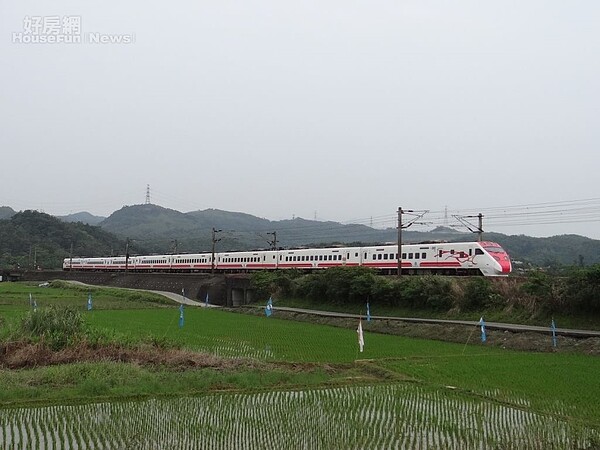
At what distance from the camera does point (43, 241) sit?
361 ft

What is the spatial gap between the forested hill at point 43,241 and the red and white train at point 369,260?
42.2 meters

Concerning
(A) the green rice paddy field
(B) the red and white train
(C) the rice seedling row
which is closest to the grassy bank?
(A) the green rice paddy field

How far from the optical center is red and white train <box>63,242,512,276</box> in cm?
3400

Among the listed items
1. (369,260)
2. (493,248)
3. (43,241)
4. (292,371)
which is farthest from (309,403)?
(43,241)

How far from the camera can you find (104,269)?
75.2 metres

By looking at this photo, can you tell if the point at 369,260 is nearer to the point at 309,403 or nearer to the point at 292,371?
the point at 292,371

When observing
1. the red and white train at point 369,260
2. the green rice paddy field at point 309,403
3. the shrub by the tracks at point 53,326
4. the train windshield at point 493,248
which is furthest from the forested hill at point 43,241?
the green rice paddy field at point 309,403

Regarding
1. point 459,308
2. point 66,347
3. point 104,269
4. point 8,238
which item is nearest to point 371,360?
point 66,347

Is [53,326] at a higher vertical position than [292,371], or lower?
higher

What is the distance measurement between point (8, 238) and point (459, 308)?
10025cm

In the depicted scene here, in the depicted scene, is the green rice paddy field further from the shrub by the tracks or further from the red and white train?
the red and white train

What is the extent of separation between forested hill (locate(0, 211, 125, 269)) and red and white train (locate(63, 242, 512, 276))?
42.2 meters

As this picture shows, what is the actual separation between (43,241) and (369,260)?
87812 millimetres

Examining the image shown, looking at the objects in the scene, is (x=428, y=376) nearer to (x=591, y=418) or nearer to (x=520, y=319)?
(x=591, y=418)
